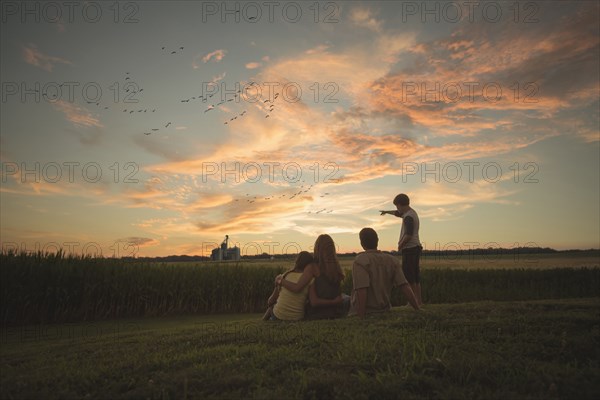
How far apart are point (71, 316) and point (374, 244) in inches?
441

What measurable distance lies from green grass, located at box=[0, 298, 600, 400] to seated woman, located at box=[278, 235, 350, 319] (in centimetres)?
111

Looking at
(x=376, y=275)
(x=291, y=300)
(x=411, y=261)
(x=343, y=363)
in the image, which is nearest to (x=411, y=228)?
(x=411, y=261)

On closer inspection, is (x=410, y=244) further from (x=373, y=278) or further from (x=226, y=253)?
(x=226, y=253)

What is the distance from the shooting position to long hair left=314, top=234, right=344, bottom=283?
813 centimetres

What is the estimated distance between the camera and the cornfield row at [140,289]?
1305cm

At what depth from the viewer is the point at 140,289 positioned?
15.0m

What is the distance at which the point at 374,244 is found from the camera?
8031 mm

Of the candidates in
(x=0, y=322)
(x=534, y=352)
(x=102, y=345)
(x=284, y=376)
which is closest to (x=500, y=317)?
(x=534, y=352)

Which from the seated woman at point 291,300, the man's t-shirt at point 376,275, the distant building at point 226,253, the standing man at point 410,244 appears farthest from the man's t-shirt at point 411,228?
the distant building at point 226,253

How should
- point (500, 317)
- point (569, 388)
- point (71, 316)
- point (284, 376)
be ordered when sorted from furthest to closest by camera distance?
point (71, 316) < point (500, 317) < point (284, 376) < point (569, 388)

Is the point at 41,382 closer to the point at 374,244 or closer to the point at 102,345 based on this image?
the point at 102,345

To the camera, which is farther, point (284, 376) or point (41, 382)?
point (41, 382)

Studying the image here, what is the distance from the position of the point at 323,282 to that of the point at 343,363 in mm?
3577

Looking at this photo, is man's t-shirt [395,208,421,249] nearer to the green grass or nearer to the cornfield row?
the green grass
